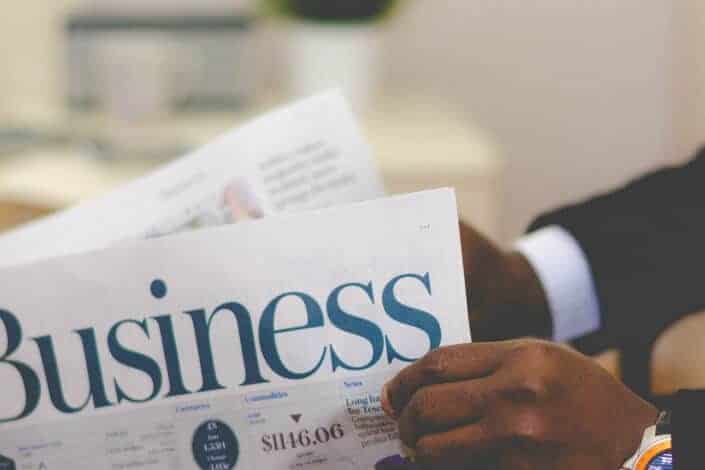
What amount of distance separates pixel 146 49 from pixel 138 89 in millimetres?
64

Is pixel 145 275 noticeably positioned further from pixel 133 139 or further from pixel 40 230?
pixel 133 139

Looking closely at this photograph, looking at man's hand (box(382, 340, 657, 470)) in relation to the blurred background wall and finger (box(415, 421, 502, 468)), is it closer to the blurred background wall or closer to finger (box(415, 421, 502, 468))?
finger (box(415, 421, 502, 468))

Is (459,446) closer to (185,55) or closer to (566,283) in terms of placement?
(566,283)

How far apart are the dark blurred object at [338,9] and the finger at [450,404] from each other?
1098mm

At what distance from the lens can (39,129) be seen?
→ 57.3 inches

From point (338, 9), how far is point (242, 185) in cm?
87

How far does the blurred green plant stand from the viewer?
4.69 feet

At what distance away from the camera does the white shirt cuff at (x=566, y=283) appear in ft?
2.54

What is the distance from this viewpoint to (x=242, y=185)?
0.62 m

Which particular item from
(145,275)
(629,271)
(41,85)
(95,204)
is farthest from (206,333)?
(41,85)

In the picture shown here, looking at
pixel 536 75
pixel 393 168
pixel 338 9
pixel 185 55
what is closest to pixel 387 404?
pixel 393 168

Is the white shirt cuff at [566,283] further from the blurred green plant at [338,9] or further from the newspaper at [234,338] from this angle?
the blurred green plant at [338,9]

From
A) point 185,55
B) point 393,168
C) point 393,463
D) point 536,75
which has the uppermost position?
point 185,55

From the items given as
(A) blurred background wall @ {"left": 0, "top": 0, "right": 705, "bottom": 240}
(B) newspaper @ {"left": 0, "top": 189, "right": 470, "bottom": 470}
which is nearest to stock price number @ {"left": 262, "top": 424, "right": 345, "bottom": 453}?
(B) newspaper @ {"left": 0, "top": 189, "right": 470, "bottom": 470}
